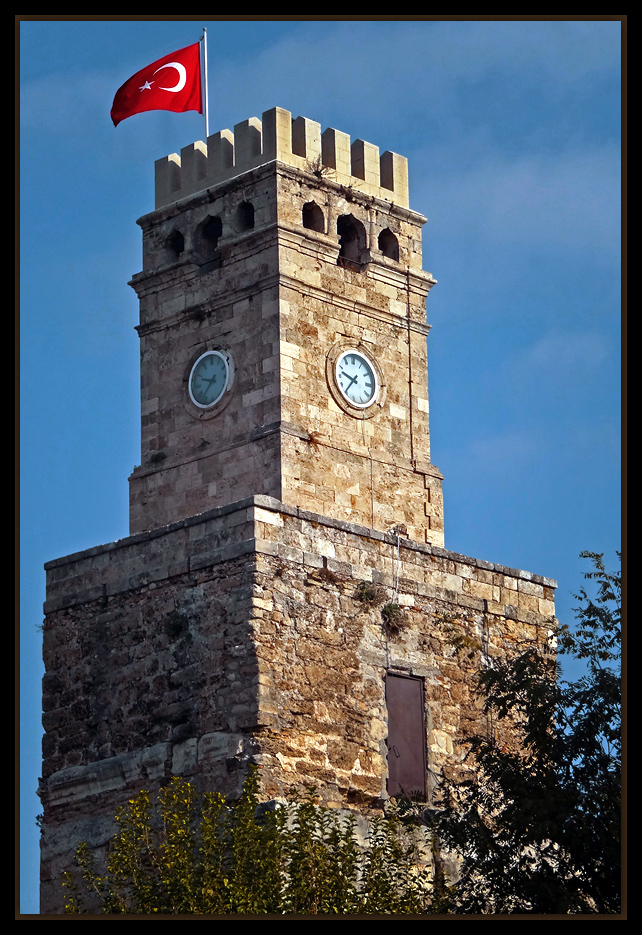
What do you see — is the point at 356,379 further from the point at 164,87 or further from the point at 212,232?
the point at 164,87

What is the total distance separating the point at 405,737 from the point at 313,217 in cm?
825

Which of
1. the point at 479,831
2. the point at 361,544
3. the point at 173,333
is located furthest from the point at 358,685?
the point at 173,333

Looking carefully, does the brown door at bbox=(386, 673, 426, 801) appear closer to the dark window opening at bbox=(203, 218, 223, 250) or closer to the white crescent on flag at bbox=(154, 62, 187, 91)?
the dark window opening at bbox=(203, 218, 223, 250)

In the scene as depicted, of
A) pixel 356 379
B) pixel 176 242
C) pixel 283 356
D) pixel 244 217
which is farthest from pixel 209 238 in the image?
pixel 356 379

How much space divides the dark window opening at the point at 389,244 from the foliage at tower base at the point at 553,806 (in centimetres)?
853

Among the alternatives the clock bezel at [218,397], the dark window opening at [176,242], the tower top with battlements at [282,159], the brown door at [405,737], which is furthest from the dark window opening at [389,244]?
the brown door at [405,737]

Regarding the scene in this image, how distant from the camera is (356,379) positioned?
A: 31.5 metres

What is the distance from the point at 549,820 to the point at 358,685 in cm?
473

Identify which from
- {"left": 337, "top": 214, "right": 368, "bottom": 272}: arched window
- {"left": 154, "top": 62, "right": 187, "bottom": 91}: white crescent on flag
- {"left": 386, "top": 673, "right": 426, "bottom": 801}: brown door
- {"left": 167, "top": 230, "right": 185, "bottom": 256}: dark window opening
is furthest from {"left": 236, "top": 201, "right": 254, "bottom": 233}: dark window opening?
Answer: {"left": 386, "top": 673, "right": 426, "bottom": 801}: brown door

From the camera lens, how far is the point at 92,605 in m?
29.4

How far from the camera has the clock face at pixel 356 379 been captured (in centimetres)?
3123

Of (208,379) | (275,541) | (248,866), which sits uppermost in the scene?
(208,379)

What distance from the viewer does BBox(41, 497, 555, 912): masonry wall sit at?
2708cm

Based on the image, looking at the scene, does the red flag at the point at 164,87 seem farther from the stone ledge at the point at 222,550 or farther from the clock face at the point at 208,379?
the stone ledge at the point at 222,550
